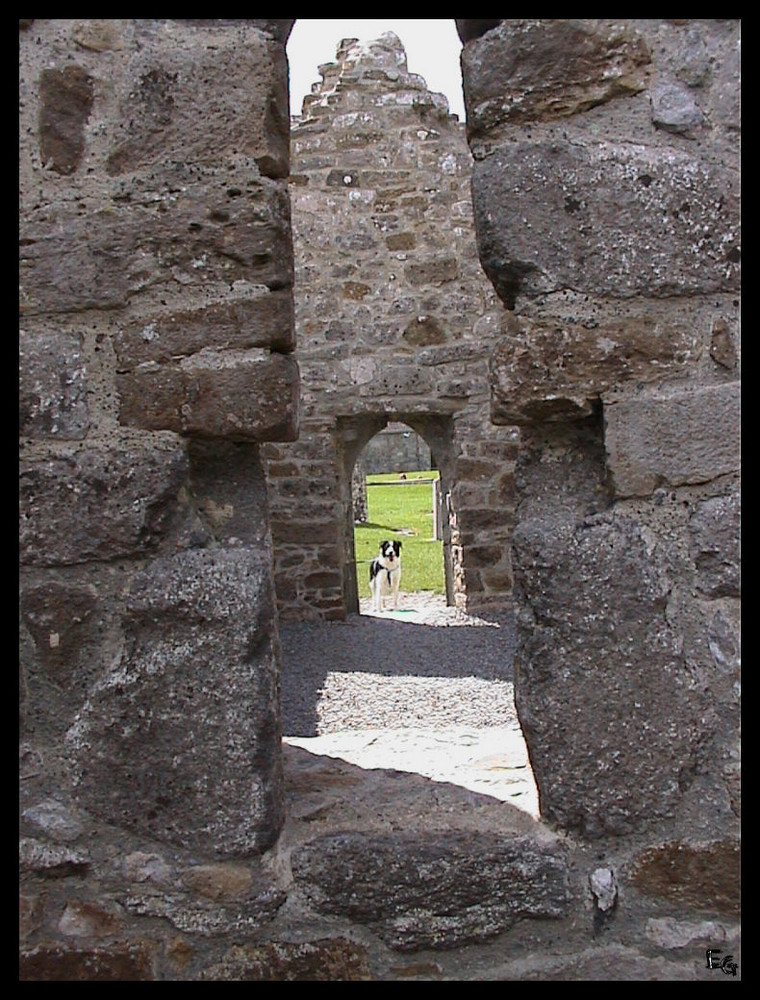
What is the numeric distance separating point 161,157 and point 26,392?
55 cm

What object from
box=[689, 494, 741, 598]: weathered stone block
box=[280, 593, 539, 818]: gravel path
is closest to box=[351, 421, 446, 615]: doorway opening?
box=[280, 593, 539, 818]: gravel path

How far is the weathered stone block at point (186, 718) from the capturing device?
1.75 meters

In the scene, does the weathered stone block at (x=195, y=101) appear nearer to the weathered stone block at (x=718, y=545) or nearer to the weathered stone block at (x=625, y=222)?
the weathered stone block at (x=625, y=222)

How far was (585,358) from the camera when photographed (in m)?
1.75

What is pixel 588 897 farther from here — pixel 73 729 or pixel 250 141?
pixel 250 141

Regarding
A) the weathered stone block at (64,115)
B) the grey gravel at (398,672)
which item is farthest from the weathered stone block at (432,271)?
the weathered stone block at (64,115)

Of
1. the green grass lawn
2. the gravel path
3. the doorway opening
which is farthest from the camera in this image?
the green grass lawn

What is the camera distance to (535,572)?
1.77 m

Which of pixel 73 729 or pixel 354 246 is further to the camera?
pixel 354 246

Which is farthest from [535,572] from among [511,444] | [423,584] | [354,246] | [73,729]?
[423,584]

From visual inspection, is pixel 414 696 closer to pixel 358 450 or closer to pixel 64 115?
pixel 358 450

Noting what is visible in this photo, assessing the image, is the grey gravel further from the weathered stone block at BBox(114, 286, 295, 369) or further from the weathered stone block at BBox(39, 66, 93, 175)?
the weathered stone block at BBox(39, 66, 93, 175)

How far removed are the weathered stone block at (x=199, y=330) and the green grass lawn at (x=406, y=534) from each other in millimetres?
8182

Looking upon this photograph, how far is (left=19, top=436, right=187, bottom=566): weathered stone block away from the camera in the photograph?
174cm
